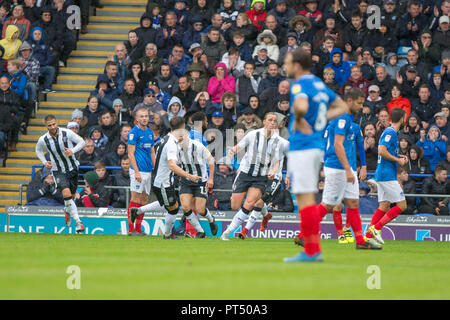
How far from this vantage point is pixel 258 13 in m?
24.1

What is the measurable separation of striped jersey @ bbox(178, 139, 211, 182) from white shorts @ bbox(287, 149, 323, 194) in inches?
284

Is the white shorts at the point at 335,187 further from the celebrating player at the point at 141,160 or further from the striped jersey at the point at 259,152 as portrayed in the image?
the celebrating player at the point at 141,160

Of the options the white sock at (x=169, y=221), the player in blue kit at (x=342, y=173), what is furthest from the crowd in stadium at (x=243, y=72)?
the player in blue kit at (x=342, y=173)

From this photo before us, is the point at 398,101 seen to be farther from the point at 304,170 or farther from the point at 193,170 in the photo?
the point at 304,170

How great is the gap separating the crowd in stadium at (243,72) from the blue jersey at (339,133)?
19.0 feet

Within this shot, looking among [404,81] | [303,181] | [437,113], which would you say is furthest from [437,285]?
[404,81]

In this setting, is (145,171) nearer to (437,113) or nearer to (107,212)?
(107,212)

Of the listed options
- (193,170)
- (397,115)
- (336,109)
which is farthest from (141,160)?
(336,109)

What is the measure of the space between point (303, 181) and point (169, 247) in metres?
4.48

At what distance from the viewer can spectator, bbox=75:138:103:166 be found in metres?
21.5

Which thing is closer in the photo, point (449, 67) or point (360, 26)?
point (449, 67)

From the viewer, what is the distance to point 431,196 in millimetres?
18906

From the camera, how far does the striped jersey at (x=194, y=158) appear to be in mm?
16219

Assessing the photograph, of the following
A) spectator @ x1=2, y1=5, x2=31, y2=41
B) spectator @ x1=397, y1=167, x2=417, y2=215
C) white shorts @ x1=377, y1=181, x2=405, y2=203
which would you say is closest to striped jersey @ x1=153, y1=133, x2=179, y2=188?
white shorts @ x1=377, y1=181, x2=405, y2=203
